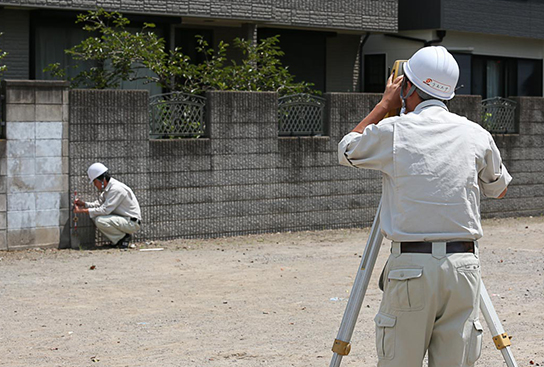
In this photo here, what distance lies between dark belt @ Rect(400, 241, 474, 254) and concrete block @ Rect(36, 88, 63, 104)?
8.00 meters

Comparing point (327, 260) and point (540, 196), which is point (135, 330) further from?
point (540, 196)

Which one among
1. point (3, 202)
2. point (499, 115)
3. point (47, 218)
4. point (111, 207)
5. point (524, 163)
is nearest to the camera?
point (3, 202)

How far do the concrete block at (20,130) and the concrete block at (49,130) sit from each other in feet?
0.21

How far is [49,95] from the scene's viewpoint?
11016mm

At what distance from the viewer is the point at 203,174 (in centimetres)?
1227

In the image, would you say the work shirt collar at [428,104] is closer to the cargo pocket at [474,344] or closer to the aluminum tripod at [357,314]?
the aluminum tripod at [357,314]

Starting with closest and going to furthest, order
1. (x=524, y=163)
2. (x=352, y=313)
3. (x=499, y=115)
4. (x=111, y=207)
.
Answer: (x=352, y=313) < (x=111, y=207) < (x=499, y=115) < (x=524, y=163)

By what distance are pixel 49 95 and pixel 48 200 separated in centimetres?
133

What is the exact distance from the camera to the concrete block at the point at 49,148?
1098 cm

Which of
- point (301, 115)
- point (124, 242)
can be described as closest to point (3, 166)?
point (124, 242)

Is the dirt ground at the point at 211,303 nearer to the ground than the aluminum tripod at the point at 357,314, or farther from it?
nearer to the ground

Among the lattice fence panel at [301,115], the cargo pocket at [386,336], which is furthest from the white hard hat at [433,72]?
the lattice fence panel at [301,115]

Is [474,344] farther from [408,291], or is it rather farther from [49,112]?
[49,112]

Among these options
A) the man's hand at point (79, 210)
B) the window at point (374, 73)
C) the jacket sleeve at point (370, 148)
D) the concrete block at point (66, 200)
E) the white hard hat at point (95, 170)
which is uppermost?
the window at point (374, 73)
